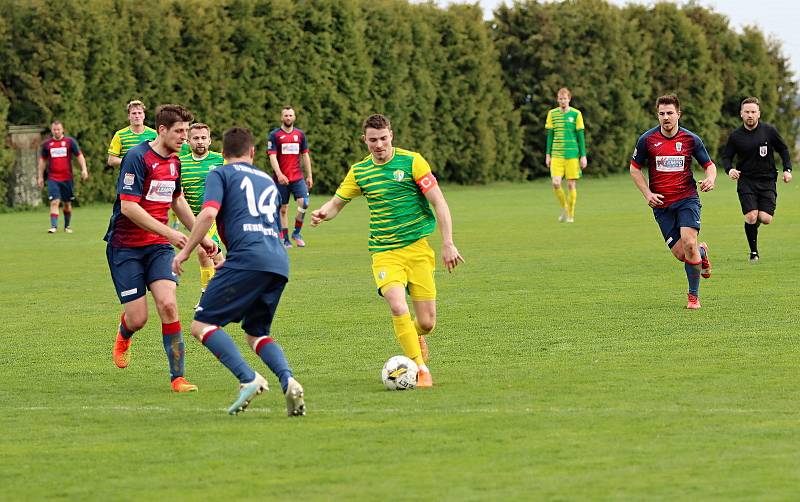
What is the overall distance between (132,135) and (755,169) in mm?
8007

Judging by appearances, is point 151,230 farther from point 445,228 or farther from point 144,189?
point 445,228

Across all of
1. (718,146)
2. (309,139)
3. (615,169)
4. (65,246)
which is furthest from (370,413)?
(718,146)

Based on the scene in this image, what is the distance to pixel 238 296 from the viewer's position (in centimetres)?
853

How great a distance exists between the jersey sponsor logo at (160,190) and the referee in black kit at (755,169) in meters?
9.67

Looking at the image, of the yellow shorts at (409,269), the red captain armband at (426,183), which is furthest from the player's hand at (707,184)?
the red captain armband at (426,183)

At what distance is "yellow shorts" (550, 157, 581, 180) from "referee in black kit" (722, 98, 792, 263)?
8.63 m

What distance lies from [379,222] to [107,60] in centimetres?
2490

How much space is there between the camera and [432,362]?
1072cm

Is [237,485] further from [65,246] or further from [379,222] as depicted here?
[65,246]

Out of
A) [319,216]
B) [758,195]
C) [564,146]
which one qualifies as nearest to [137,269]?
[319,216]

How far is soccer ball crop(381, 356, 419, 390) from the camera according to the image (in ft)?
30.6

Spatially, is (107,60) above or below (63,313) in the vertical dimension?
above

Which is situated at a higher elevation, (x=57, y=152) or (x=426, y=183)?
(x=426, y=183)

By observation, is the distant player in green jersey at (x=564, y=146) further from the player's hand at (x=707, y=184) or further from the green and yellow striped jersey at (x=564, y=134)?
the player's hand at (x=707, y=184)
